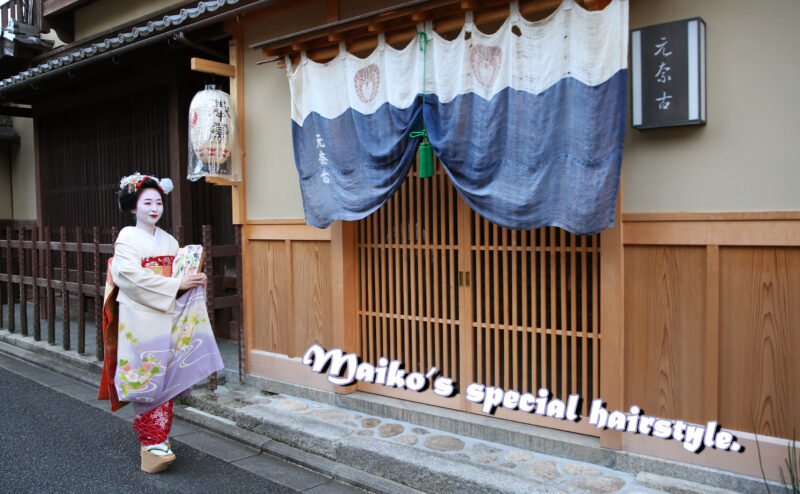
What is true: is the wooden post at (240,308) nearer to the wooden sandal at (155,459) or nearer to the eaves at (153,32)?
the wooden sandal at (155,459)

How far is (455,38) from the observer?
550 cm

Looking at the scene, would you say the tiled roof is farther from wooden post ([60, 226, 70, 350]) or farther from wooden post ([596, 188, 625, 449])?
wooden post ([596, 188, 625, 449])

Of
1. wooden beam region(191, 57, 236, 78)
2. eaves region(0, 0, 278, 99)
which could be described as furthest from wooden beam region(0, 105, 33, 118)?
wooden beam region(191, 57, 236, 78)

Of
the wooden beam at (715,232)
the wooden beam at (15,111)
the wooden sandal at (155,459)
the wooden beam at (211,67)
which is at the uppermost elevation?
the wooden beam at (15,111)

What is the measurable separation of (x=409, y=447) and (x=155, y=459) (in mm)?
2367

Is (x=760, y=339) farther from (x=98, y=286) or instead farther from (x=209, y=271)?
(x=98, y=286)

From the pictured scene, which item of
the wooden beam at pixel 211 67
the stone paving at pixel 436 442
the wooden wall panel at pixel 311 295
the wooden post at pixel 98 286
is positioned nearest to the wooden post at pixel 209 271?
the stone paving at pixel 436 442

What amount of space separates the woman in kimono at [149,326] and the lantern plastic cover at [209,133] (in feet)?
4.46

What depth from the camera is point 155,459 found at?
540 centimetres

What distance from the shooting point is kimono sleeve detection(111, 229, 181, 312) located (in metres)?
5.32

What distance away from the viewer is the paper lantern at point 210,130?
274 inches

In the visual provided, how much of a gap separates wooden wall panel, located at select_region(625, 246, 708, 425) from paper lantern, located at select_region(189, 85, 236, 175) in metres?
4.83

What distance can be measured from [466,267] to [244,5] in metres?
3.96

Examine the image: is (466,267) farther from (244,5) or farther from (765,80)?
(244,5)
